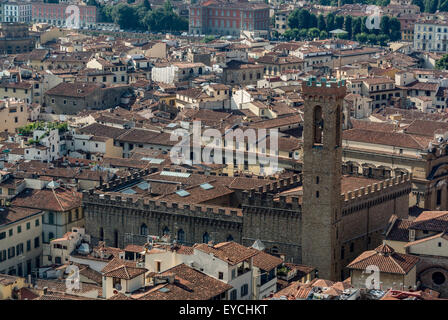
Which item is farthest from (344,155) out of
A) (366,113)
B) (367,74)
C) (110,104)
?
(367,74)

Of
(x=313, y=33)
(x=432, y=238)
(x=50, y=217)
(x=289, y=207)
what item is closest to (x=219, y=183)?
(x=289, y=207)

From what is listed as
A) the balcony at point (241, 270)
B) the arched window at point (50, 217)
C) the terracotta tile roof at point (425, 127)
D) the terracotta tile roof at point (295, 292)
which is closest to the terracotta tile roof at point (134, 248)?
the arched window at point (50, 217)

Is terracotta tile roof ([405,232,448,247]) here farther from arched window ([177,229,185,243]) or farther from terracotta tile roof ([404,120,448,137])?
terracotta tile roof ([404,120,448,137])

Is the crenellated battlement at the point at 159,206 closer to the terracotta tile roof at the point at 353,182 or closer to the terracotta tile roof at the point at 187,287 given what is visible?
the terracotta tile roof at the point at 353,182

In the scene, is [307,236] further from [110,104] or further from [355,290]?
[110,104]

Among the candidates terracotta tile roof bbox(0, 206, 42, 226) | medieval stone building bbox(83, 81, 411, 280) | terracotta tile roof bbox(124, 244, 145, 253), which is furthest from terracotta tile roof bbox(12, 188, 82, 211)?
terracotta tile roof bbox(124, 244, 145, 253)

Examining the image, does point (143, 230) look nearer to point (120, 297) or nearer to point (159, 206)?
point (159, 206)
